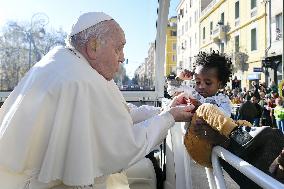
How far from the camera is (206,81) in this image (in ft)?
9.58

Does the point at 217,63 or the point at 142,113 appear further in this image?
the point at 217,63

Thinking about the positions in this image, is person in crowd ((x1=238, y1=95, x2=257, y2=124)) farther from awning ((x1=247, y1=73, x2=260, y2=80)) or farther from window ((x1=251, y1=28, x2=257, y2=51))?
window ((x1=251, y1=28, x2=257, y2=51))

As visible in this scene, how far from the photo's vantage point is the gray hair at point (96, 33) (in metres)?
1.92

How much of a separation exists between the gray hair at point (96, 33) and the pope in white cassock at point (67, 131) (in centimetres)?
3

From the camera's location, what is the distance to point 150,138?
1.86 m

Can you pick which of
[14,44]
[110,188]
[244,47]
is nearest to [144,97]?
[14,44]

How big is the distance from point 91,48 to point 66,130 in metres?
0.43

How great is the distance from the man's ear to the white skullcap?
0.28ft

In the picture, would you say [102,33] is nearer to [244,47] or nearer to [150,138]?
[150,138]

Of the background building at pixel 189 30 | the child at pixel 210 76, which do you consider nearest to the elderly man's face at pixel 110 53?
the child at pixel 210 76

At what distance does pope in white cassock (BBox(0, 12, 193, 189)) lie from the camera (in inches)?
67.8

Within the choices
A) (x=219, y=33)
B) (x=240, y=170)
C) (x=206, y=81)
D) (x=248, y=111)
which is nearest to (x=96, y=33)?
(x=240, y=170)

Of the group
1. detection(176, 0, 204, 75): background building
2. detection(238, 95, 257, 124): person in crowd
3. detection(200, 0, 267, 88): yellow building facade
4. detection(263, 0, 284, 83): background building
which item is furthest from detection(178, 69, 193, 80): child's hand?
detection(176, 0, 204, 75): background building

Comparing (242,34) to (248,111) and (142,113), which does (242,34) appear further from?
(142,113)
